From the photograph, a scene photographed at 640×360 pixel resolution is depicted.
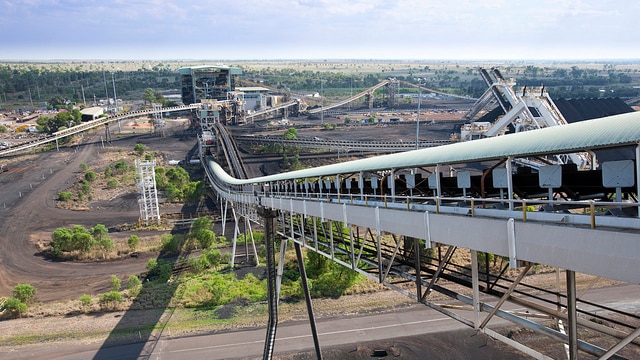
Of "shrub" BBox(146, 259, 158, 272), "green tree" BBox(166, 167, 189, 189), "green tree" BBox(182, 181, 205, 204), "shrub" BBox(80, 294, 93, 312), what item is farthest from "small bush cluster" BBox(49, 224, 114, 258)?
"green tree" BBox(166, 167, 189, 189)

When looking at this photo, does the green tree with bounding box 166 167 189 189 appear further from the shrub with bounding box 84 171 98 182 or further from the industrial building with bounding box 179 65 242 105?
the industrial building with bounding box 179 65 242 105

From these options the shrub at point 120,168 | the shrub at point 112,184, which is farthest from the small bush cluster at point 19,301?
the shrub at point 120,168

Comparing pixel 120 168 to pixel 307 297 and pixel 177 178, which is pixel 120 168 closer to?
pixel 177 178

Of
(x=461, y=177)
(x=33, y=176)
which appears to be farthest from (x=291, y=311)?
(x=33, y=176)

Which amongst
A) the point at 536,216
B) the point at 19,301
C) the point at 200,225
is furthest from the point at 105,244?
the point at 536,216

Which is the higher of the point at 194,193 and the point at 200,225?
the point at 194,193

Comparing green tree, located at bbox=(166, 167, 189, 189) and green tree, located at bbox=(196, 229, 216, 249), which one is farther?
green tree, located at bbox=(166, 167, 189, 189)
